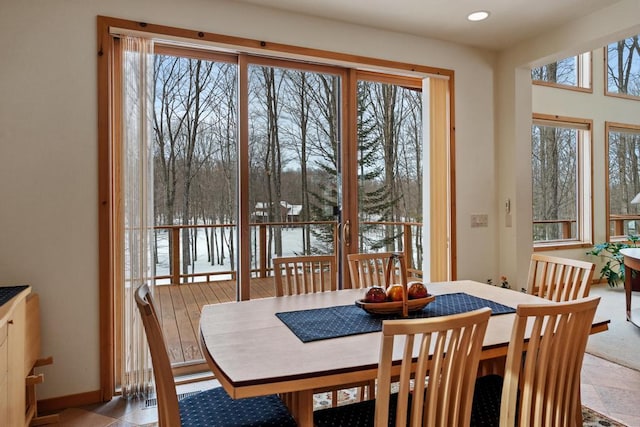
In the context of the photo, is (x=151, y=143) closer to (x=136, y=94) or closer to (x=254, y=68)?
(x=136, y=94)

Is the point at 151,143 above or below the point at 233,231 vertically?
above

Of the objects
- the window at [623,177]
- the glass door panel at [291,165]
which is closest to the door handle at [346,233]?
the glass door panel at [291,165]

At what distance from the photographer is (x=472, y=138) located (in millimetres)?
3971

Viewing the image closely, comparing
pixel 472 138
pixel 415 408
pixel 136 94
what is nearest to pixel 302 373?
pixel 415 408

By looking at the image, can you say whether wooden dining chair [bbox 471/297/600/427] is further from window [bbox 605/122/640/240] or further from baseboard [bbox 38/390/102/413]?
window [bbox 605/122/640/240]

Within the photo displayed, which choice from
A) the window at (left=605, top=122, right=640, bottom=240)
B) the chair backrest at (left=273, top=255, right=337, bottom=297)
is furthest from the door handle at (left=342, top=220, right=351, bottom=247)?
the window at (left=605, top=122, right=640, bottom=240)

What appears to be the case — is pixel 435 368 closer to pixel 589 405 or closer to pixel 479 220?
pixel 589 405

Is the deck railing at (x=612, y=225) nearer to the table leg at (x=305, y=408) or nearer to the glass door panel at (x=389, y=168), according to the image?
the glass door panel at (x=389, y=168)

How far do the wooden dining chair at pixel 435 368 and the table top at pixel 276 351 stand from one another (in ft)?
0.49

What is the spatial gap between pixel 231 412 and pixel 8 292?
1.48 metres

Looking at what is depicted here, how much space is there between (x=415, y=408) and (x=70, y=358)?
2283 millimetres

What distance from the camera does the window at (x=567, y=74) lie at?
5.55 m

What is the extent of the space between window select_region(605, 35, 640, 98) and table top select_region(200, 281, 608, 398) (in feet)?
18.8

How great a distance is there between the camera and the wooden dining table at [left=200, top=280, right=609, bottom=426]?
132 cm
